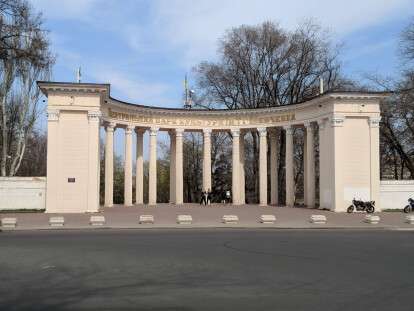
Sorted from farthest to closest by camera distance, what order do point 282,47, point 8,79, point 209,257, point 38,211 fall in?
point 282,47 → point 8,79 → point 38,211 → point 209,257

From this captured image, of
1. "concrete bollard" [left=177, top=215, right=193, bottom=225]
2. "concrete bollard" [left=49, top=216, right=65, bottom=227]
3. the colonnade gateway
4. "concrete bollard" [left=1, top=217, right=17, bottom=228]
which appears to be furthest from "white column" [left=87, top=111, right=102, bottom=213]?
"concrete bollard" [left=177, top=215, right=193, bottom=225]

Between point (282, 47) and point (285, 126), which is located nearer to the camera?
point (285, 126)

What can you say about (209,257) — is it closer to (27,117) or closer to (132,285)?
(132,285)

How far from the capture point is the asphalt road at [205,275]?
8.88m

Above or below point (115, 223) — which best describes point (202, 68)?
above

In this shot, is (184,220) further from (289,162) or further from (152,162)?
(289,162)

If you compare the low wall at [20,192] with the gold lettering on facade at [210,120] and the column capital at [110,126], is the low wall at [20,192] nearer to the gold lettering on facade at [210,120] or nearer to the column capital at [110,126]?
the column capital at [110,126]

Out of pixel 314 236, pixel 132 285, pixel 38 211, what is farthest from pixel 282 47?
pixel 132 285

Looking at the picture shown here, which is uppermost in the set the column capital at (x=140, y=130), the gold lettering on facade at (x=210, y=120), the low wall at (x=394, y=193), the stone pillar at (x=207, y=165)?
the gold lettering on facade at (x=210, y=120)

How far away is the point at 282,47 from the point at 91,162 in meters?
30.1

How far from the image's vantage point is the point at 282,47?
5888cm

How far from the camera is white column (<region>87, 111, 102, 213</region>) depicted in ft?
122

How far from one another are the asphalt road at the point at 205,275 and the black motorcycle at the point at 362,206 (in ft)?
63.1

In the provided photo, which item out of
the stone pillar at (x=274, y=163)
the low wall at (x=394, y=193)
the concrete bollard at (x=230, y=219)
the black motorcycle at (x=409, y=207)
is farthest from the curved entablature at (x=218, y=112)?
the concrete bollard at (x=230, y=219)
